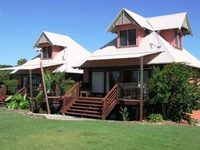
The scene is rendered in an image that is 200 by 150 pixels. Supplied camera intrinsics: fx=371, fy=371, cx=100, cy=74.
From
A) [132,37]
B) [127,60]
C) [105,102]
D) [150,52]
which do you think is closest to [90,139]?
[105,102]

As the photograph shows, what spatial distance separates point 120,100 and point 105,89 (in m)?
5.46

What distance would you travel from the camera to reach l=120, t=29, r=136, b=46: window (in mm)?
28875

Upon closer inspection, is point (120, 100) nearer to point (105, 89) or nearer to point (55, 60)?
point (105, 89)

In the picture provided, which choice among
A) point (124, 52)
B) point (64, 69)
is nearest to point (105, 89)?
point (124, 52)

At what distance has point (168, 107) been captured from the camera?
22297 mm

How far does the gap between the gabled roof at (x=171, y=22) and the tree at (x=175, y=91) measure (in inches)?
303

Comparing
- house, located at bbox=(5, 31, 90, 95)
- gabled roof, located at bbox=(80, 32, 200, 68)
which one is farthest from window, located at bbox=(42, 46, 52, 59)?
gabled roof, located at bbox=(80, 32, 200, 68)

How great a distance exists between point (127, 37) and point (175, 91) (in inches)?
330

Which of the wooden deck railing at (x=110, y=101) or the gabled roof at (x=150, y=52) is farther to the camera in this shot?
the gabled roof at (x=150, y=52)

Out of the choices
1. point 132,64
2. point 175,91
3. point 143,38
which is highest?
point 143,38

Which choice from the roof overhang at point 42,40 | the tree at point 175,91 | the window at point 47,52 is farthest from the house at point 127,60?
the roof overhang at point 42,40

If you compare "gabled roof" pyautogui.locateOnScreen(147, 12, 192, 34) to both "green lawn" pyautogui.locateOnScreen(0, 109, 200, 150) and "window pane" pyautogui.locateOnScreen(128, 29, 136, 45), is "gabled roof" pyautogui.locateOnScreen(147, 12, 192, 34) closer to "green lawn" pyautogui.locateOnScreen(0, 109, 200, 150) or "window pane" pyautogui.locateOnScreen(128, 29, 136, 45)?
"window pane" pyautogui.locateOnScreen(128, 29, 136, 45)

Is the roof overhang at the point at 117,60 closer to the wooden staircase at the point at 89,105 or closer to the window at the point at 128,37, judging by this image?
the window at the point at 128,37

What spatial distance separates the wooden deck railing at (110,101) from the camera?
77.5ft
